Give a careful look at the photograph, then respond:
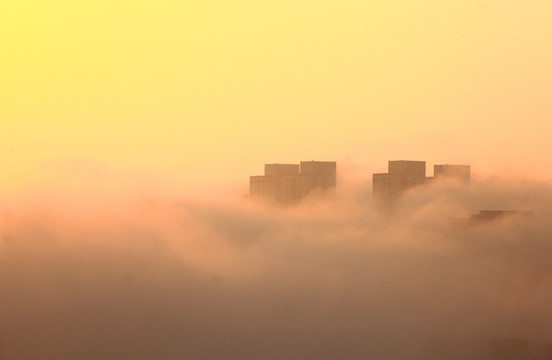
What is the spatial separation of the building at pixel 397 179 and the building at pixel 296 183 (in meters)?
7.82

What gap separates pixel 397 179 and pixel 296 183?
16.1m

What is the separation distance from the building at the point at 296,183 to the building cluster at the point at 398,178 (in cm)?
793

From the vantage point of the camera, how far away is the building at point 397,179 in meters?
180

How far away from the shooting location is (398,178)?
182m

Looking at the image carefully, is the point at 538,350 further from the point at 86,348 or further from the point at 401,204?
the point at 86,348

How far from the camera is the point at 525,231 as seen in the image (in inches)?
6732

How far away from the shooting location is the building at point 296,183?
7436 inches

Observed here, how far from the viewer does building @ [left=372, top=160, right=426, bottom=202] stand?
18050cm

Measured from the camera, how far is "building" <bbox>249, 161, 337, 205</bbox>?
189m

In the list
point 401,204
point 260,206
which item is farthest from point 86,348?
point 401,204

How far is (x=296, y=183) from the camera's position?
190250 millimetres

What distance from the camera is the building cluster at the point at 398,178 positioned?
18025cm

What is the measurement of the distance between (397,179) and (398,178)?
1.41ft

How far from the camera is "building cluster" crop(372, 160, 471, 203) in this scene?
180250mm
